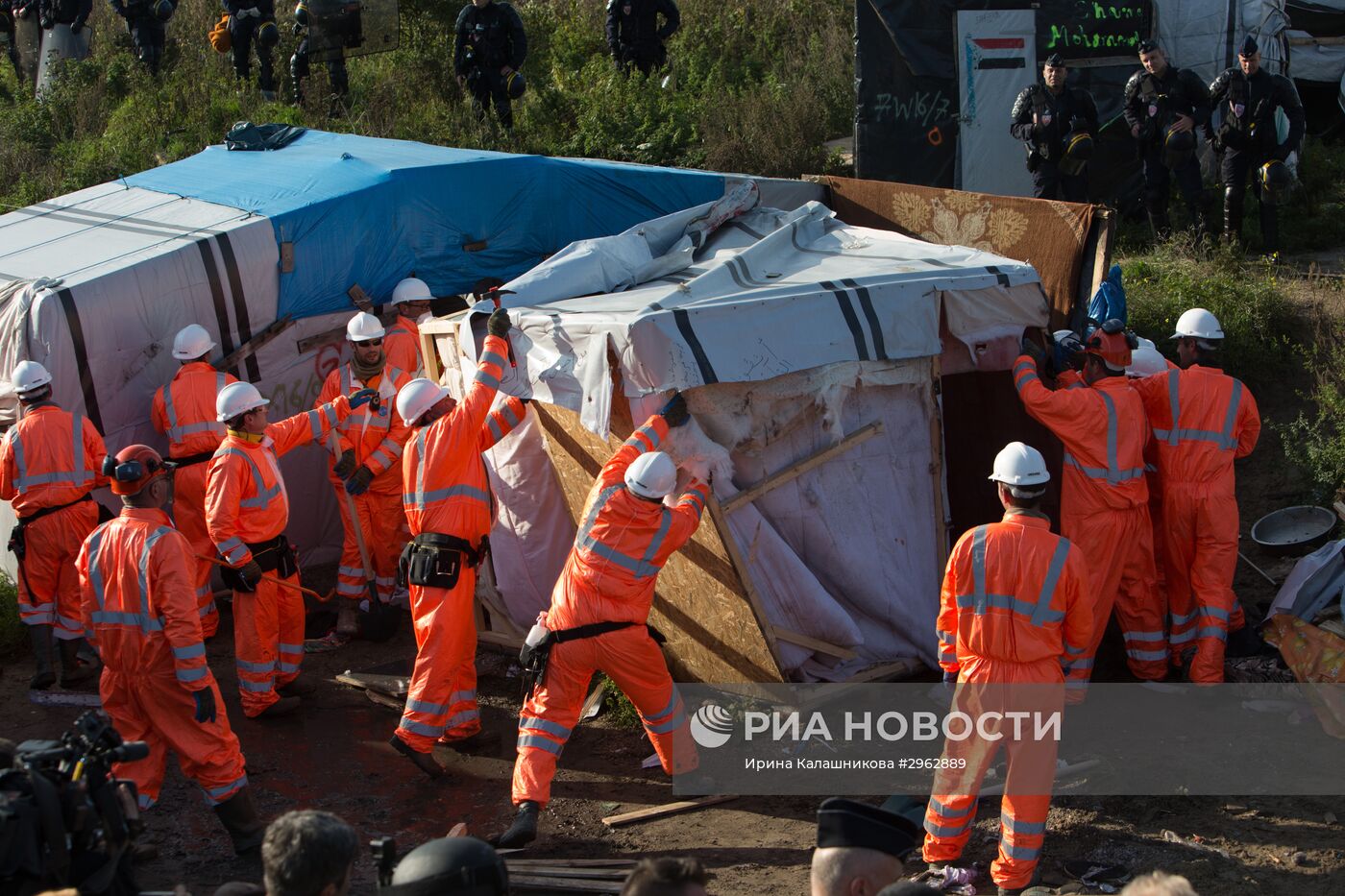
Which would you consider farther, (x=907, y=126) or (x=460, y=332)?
(x=907, y=126)

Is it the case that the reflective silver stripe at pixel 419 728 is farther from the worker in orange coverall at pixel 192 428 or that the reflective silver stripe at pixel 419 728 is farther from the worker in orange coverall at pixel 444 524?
the worker in orange coverall at pixel 192 428

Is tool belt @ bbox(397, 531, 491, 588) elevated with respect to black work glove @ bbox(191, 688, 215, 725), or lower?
elevated

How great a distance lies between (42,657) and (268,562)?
70.3 inches

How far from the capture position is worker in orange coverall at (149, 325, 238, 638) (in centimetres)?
836

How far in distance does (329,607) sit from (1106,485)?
513 cm

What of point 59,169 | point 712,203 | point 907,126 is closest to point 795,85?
point 907,126

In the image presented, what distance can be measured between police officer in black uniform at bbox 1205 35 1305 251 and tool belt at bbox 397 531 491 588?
7.05 metres

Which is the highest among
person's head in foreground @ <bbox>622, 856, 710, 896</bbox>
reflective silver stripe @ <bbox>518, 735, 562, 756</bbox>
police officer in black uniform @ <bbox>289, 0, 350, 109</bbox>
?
police officer in black uniform @ <bbox>289, 0, 350, 109</bbox>

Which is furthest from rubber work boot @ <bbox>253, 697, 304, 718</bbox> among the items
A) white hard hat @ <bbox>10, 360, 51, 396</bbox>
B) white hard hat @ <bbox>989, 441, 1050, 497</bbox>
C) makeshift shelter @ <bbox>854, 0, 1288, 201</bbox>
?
makeshift shelter @ <bbox>854, 0, 1288, 201</bbox>

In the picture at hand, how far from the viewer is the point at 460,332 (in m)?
7.61

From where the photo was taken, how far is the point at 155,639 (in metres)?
6.12

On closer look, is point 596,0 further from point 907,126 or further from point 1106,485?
point 1106,485

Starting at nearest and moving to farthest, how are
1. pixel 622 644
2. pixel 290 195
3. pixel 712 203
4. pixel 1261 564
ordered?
pixel 622 644 → pixel 1261 564 → pixel 712 203 → pixel 290 195

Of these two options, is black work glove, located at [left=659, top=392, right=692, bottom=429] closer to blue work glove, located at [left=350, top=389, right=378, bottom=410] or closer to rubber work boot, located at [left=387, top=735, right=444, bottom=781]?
rubber work boot, located at [left=387, top=735, right=444, bottom=781]
